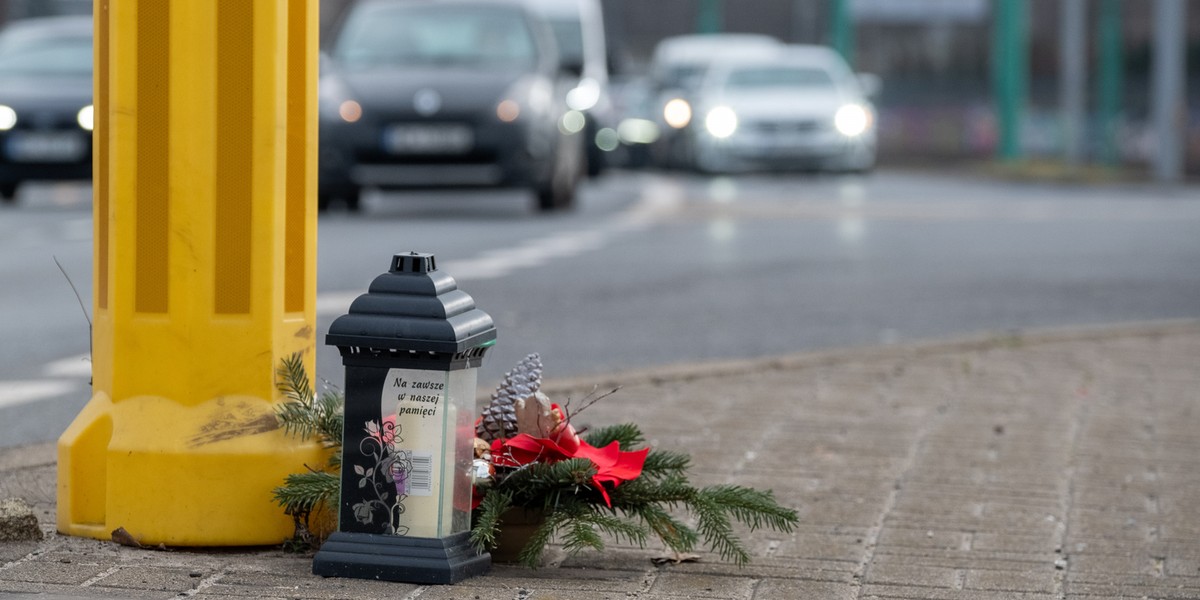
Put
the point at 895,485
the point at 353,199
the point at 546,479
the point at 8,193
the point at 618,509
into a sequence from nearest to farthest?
the point at 546,479
the point at 618,509
the point at 895,485
the point at 353,199
the point at 8,193

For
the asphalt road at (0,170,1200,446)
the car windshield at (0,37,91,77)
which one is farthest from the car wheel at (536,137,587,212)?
the car windshield at (0,37,91,77)

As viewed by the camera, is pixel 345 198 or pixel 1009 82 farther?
pixel 1009 82

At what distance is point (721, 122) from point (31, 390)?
18.6 meters

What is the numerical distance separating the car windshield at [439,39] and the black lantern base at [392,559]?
12183 millimetres

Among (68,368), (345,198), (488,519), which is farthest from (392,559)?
(345,198)

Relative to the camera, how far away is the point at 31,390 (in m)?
6.58

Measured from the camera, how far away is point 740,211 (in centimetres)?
1750

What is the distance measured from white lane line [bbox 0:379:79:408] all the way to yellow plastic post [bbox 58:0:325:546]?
2500 millimetres

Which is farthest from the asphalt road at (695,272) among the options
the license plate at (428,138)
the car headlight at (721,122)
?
the car headlight at (721,122)

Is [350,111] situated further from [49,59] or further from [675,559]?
[675,559]

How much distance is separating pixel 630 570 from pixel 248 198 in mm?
1037

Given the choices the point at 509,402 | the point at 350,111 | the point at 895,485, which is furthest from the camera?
the point at 350,111

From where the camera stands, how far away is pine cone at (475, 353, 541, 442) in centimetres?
402

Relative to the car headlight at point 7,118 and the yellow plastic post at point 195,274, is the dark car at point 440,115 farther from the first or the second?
the yellow plastic post at point 195,274
